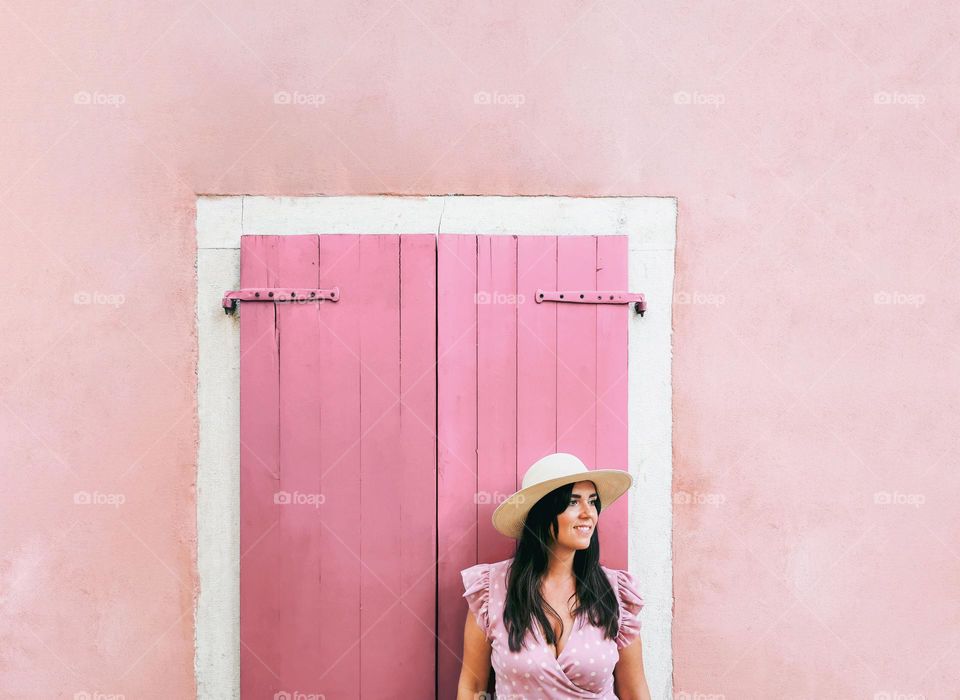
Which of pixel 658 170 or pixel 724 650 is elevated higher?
pixel 658 170

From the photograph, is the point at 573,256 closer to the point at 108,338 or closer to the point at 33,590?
the point at 108,338

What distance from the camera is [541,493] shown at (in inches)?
109

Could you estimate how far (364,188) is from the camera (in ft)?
10.6

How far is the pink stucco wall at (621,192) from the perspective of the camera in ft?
10.4

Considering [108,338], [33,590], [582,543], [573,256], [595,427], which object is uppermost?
[573,256]

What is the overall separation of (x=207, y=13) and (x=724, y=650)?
3783mm

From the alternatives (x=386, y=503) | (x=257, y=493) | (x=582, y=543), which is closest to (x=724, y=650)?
(x=582, y=543)
